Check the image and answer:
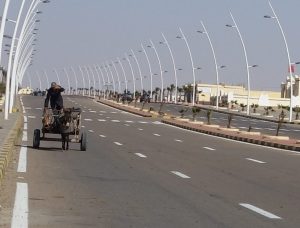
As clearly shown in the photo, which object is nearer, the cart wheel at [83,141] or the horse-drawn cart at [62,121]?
the horse-drawn cart at [62,121]

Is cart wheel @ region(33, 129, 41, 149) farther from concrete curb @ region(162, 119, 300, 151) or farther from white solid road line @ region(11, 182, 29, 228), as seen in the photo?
concrete curb @ region(162, 119, 300, 151)

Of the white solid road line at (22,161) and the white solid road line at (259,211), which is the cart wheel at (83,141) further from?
the white solid road line at (259,211)

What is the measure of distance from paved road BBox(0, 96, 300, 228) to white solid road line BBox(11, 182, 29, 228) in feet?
0.05

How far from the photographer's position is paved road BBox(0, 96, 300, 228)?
34.2 feet

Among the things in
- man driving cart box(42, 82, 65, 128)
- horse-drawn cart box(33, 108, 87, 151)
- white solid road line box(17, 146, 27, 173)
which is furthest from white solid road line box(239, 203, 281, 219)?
man driving cart box(42, 82, 65, 128)

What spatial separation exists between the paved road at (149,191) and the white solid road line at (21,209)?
0.01 meters

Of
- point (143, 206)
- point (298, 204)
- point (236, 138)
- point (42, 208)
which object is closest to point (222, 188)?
point (298, 204)

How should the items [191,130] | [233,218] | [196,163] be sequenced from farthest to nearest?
[191,130] → [196,163] → [233,218]

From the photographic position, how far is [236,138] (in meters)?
39.7

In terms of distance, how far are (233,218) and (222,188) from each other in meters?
4.04

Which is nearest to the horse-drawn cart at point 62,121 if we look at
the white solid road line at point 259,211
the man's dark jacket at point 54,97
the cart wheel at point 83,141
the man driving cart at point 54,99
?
the man driving cart at point 54,99

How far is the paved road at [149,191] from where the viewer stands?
411 inches

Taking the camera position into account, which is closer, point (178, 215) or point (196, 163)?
point (178, 215)

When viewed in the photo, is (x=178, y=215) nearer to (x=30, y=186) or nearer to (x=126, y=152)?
(x=30, y=186)
